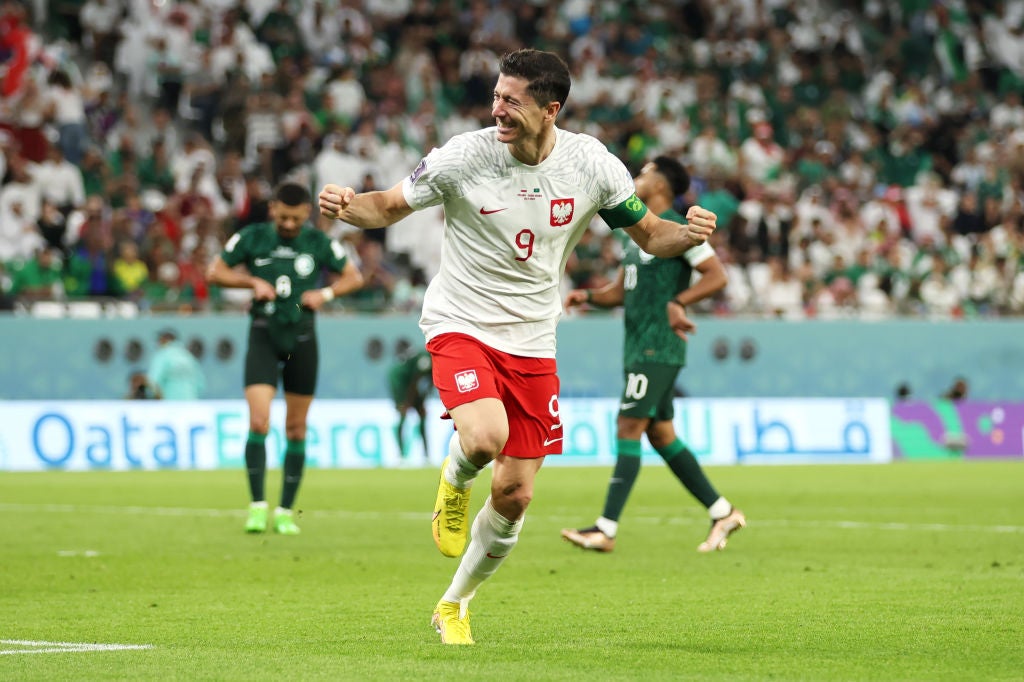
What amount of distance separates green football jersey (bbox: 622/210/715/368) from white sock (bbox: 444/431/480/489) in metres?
4.64

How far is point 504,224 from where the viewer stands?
710cm

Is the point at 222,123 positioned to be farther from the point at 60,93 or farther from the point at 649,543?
the point at 649,543

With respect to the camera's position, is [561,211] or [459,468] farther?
[561,211]

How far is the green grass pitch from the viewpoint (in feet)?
20.6

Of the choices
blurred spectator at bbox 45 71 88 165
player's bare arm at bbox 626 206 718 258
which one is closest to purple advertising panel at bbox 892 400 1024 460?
blurred spectator at bbox 45 71 88 165

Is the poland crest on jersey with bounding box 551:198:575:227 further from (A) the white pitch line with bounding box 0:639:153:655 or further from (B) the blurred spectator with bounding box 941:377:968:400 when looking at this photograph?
(B) the blurred spectator with bounding box 941:377:968:400

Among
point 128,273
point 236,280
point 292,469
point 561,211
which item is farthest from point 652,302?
point 128,273

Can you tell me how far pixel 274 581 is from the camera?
948 cm

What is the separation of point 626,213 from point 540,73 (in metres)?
0.79

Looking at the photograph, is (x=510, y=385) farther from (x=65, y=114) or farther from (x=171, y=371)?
(x=65, y=114)

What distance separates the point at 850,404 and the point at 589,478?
6.92m

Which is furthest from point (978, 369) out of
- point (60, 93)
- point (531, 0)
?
point (60, 93)

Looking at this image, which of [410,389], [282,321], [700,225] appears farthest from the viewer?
[410,389]

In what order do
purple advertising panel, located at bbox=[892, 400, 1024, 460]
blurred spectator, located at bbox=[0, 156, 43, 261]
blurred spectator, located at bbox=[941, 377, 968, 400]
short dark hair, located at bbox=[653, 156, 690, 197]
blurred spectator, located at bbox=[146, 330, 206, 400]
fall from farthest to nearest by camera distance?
blurred spectator, located at bbox=[941, 377, 968, 400], purple advertising panel, located at bbox=[892, 400, 1024, 460], blurred spectator, located at bbox=[146, 330, 206, 400], blurred spectator, located at bbox=[0, 156, 43, 261], short dark hair, located at bbox=[653, 156, 690, 197]
